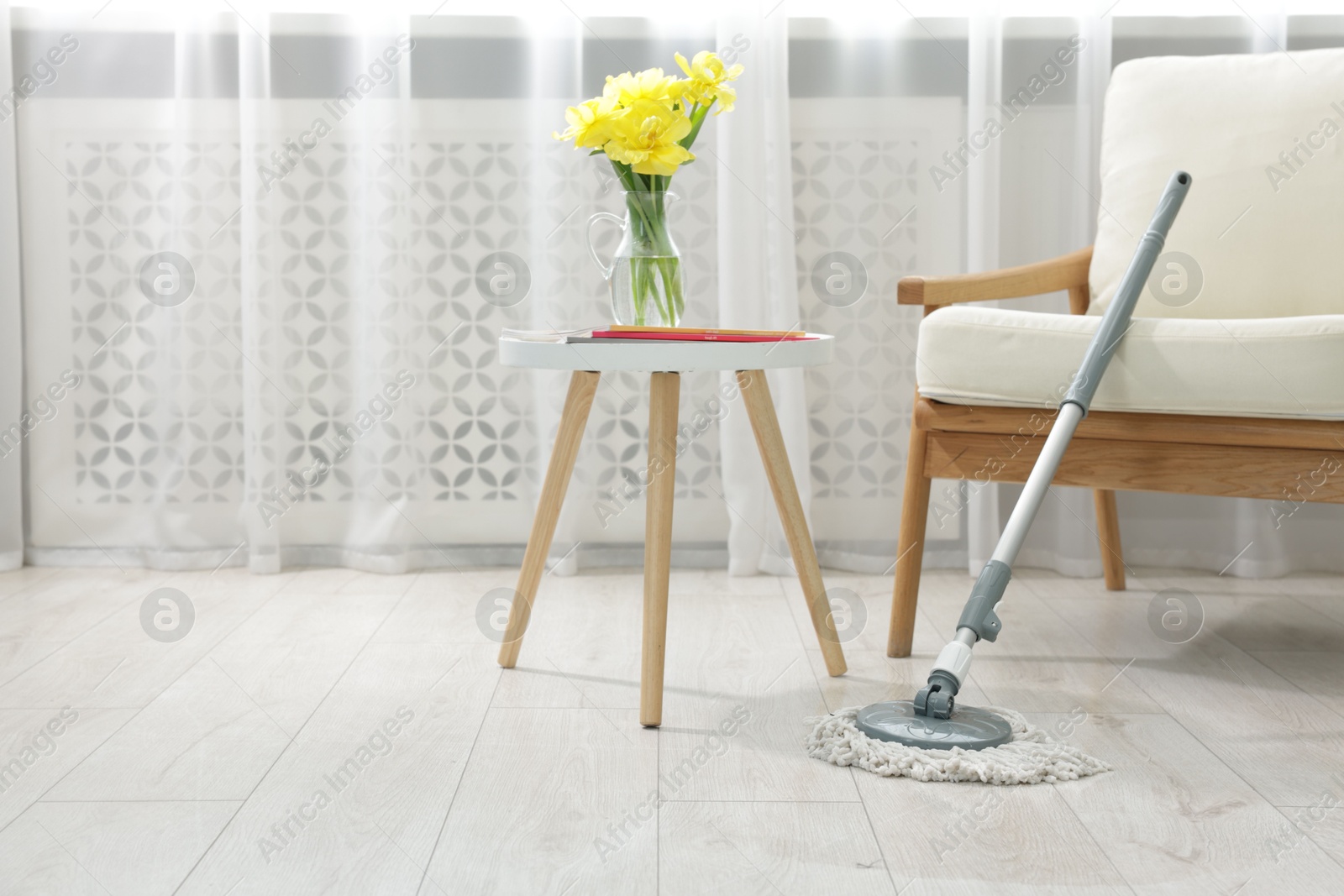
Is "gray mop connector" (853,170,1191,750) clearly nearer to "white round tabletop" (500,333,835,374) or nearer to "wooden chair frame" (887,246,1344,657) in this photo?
"wooden chair frame" (887,246,1344,657)

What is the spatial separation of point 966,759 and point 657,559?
358mm

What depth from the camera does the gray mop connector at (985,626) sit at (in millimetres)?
1098

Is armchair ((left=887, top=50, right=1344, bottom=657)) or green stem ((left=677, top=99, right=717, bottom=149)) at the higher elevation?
green stem ((left=677, top=99, right=717, bottom=149))

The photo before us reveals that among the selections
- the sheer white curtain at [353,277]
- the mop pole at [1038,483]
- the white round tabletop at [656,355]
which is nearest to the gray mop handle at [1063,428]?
the mop pole at [1038,483]

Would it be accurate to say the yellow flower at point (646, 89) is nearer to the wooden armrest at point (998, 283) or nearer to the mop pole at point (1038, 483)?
the wooden armrest at point (998, 283)

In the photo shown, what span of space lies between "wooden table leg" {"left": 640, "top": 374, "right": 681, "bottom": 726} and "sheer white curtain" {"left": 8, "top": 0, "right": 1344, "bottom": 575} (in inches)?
27.3

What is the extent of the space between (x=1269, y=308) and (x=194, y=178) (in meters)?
1.65

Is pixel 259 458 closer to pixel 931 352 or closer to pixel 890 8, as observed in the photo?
pixel 931 352

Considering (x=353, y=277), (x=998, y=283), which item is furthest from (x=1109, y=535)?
(x=353, y=277)

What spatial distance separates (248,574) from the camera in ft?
6.27

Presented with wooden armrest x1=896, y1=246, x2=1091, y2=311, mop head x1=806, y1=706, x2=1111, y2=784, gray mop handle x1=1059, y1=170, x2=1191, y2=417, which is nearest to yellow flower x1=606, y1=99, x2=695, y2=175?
wooden armrest x1=896, y1=246, x2=1091, y2=311

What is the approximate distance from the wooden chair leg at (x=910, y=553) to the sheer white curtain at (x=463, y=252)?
46 cm

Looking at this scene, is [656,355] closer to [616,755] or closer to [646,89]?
[646,89]

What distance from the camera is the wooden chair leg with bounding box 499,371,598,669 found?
1311 millimetres
